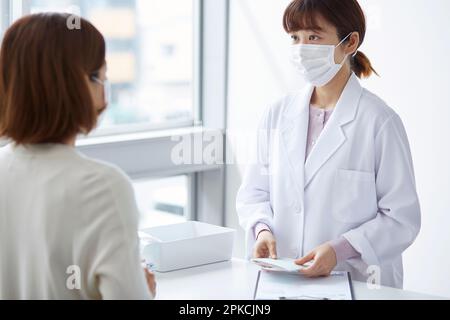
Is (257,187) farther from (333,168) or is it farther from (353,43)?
(353,43)

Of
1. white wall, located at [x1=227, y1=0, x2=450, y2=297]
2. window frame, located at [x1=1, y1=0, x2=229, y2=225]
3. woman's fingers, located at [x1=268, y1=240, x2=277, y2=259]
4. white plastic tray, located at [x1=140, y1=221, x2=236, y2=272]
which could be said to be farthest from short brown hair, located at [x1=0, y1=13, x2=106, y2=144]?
window frame, located at [x1=1, y1=0, x2=229, y2=225]

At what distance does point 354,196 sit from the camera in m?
2.15

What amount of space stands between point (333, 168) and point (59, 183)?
3.57 feet

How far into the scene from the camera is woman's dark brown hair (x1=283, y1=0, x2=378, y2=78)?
217cm

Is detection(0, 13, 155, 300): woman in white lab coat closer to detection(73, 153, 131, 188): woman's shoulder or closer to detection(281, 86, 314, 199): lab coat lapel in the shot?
detection(73, 153, 131, 188): woman's shoulder

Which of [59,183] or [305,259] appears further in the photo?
[305,259]

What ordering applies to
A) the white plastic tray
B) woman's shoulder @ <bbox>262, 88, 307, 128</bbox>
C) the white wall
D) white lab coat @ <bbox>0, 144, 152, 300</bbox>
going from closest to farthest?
white lab coat @ <bbox>0, 144, 152, 300</bbox>, the white plastic tray, woman's shoulder @ <bbox>262, 88, 307, 128</bbox>, the white wall

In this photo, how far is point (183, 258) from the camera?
2.06m

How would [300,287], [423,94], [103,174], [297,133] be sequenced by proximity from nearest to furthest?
[103,174] → [300,287] → [297,133] → [423,94]

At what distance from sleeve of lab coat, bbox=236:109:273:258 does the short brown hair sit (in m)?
1.05

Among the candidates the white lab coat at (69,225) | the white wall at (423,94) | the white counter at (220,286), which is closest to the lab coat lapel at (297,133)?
the white counter at (220,286)

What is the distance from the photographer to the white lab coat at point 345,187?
210cm

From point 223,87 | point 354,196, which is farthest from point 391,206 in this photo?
point 223,87
